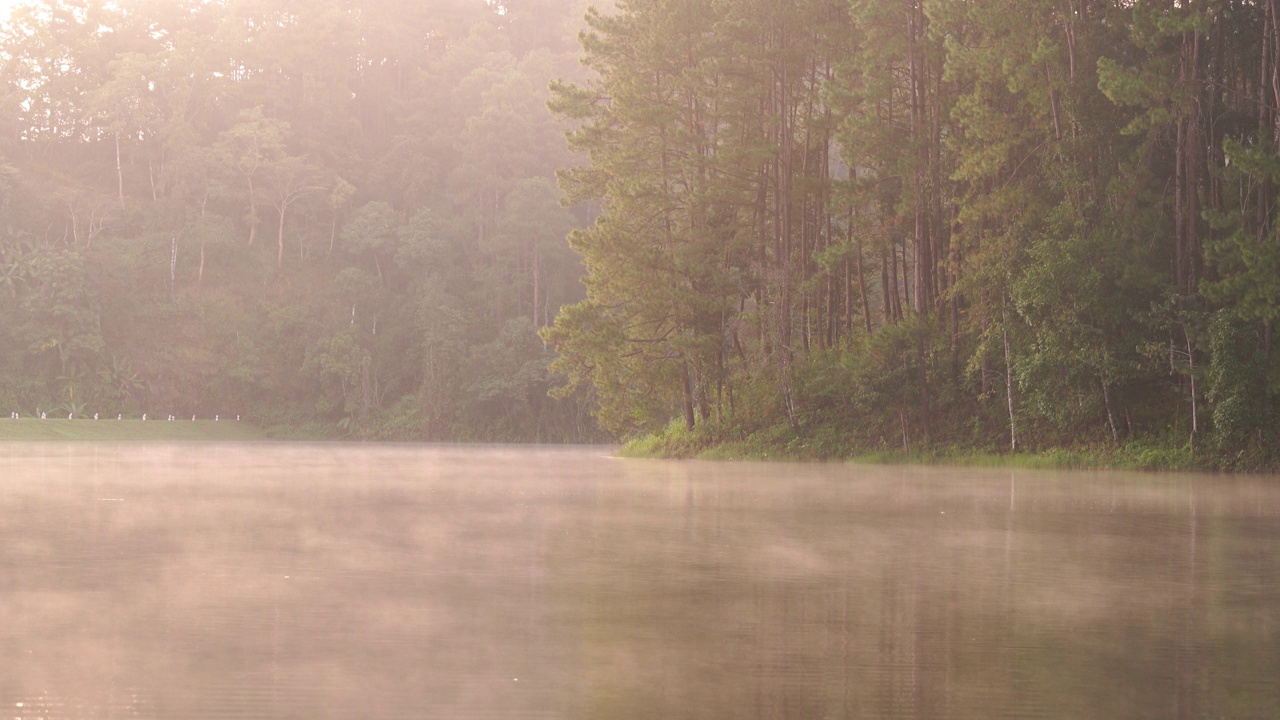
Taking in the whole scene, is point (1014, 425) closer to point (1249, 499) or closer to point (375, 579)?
point (1249, 499)

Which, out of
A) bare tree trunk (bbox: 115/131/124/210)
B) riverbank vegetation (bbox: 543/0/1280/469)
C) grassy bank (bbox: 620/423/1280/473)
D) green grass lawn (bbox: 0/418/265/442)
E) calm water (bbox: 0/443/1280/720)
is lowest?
green grass lawn (bbox: 0/418/265/442)

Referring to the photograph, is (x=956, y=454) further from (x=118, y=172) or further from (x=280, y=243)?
(x=118, y=172)

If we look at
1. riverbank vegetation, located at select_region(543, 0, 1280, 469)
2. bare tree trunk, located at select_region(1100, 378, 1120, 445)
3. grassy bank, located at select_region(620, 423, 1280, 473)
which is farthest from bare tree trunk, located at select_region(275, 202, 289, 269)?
bare tree trunk, located at select_region(1100, 378, 1120, 445)

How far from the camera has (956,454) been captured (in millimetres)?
32250

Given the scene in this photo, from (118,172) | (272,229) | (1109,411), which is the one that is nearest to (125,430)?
(118,172)

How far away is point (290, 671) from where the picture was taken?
19.4 ft

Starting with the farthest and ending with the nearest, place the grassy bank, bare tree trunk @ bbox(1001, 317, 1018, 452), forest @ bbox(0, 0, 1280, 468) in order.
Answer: bare tree trunk @ bbox(1001, 317, 1018, 452) < forest @ bbox(0, 0, 1280, 468) < the grassy bank

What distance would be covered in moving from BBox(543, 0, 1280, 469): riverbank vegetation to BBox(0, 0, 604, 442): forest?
3145cm

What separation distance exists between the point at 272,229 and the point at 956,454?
6410 cm

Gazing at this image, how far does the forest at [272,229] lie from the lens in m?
72.6

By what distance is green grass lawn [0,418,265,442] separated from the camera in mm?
59406

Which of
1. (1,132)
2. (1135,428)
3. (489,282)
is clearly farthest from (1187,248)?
(1,132)

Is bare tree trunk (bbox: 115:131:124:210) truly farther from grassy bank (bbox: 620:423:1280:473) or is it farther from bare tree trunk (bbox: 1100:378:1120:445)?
bare tree trunk (bbox: 1100:378:1120:445)

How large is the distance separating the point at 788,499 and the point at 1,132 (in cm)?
7665
